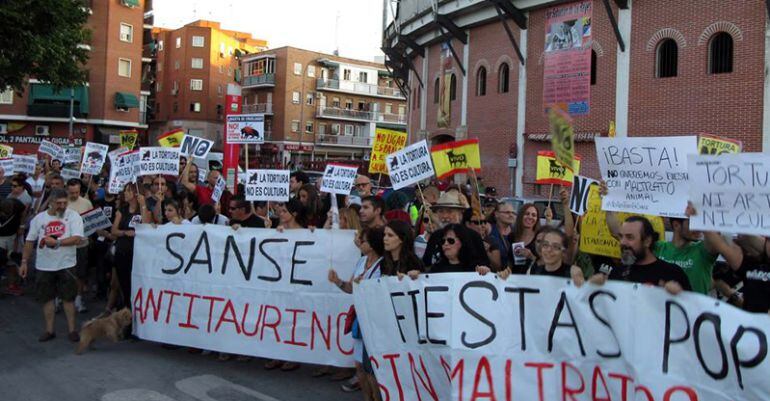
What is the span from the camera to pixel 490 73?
27156mm

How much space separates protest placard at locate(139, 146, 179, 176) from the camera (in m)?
9.84

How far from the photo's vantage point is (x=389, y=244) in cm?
548

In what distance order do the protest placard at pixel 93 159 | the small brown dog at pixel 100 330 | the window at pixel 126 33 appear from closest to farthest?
the small brown dog at pixel 100 330 < the protest placard at pixel 93 159 < the window at pixel 126 33

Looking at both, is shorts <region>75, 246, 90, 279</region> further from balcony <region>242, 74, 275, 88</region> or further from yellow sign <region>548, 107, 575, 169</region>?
balcony <region>242, 74, 275, 88</region>

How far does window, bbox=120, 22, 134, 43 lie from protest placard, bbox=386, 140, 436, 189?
163 ft

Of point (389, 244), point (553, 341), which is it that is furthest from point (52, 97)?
point (553, 341)

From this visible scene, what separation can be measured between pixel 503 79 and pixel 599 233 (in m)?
21.3

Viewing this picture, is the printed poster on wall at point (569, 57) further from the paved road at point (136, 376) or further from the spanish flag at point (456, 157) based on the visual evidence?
the paved road at point (136, 376)

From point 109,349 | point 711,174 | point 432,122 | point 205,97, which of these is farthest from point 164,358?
point 205,97

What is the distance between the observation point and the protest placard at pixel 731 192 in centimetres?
420

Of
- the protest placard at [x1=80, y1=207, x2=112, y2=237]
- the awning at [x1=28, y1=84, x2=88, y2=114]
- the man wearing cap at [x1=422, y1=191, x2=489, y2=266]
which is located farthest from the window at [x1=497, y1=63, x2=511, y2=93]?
the awning at [x1=28, y1=84, x2=88, y2=114]

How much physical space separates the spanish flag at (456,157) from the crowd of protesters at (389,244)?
308 millimetres

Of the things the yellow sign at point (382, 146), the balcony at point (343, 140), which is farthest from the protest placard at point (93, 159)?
the balcony at point (343, 140)

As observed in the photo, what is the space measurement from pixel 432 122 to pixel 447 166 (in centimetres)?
2375
